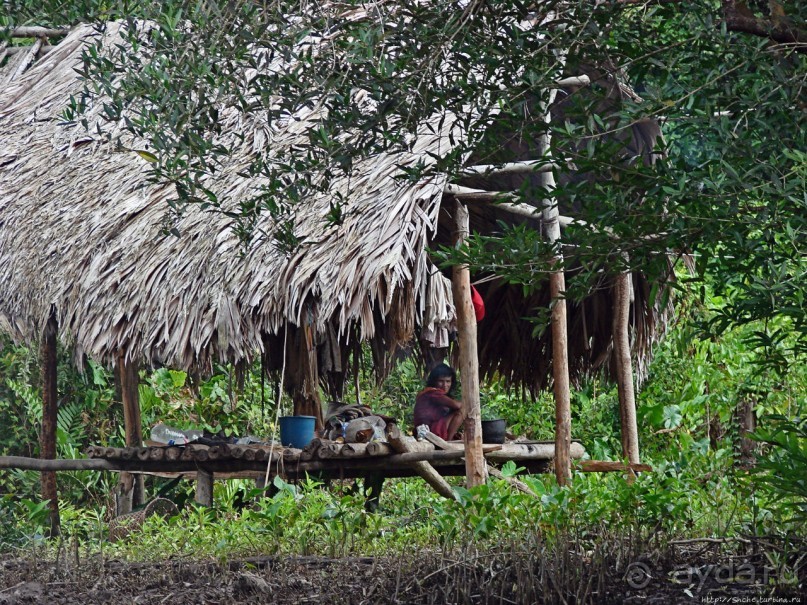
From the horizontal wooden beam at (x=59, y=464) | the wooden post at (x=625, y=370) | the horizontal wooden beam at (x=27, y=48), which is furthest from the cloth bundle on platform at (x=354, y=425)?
the horizontal wooden beam at (x=27, y=48)

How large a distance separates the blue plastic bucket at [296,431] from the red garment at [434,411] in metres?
0.91

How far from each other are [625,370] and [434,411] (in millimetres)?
1331

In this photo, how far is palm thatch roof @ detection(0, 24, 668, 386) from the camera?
5.66m

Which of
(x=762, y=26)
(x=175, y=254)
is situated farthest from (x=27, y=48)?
(x=762, y=26)

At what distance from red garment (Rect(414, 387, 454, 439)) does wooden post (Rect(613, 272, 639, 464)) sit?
3.85 ft

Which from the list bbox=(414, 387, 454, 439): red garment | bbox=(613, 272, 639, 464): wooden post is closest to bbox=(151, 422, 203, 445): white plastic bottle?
bbox=(414, 387, 454, 439): red garment

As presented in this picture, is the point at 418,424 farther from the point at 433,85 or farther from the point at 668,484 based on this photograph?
the point at 433,85

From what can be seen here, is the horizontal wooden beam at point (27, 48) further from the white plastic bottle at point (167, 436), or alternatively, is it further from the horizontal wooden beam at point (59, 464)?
the horizontal wooden beam at point (59, 464)

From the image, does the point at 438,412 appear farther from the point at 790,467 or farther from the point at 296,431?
the point at 790,467

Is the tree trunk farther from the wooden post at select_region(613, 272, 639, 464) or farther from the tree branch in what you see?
the tree branch

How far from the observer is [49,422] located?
7.66m

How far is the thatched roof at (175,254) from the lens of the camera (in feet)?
18.6

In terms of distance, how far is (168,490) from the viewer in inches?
337

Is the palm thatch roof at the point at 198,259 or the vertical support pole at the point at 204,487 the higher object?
the palm thatch roof at the point at 198,259
